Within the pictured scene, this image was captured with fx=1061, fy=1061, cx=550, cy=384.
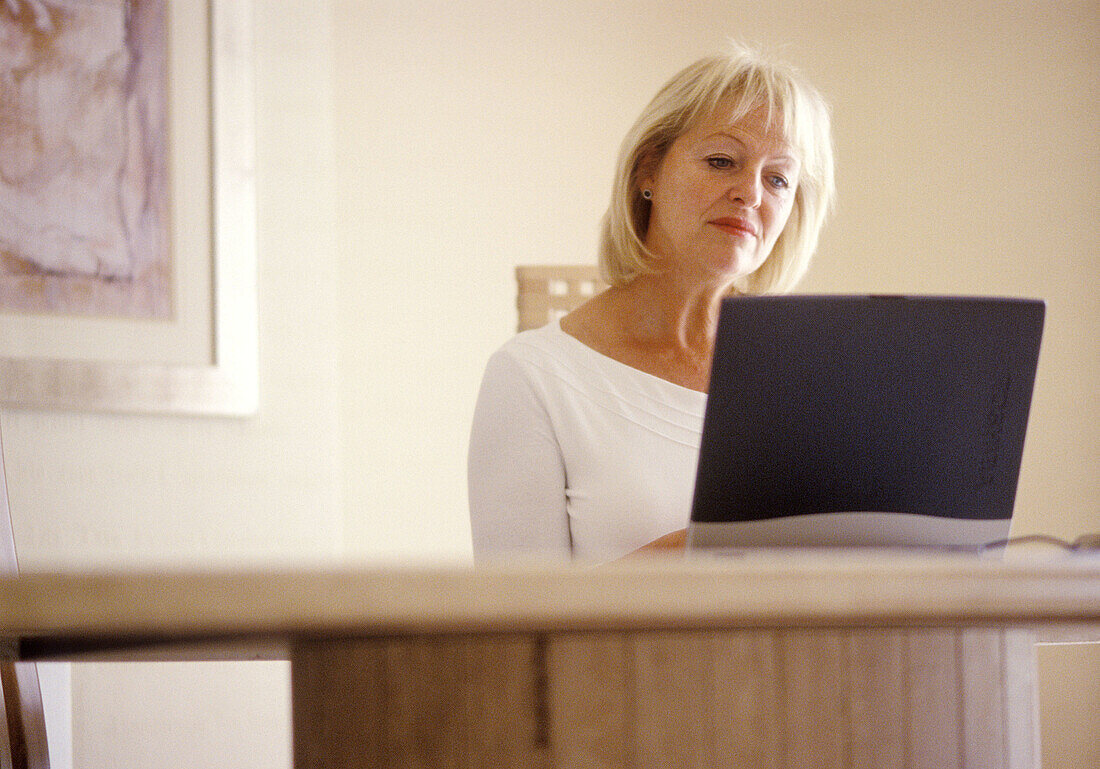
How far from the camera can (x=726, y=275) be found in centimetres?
154

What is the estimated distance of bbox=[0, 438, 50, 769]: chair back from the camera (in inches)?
41.4

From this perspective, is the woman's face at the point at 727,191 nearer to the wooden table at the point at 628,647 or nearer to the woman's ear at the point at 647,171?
the woman's ear at the point at 647,171

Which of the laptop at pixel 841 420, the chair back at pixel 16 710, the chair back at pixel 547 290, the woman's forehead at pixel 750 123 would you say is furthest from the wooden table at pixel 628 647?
the chair back at pixel 547 290

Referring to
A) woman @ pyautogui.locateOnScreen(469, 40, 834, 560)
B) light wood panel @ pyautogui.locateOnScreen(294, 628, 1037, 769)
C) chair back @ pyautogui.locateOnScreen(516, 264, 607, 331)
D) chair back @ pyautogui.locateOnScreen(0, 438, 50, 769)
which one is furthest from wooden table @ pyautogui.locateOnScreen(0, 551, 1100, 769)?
chair back @ pyautogui.locateOnScreen(516, 264, 607, 331)

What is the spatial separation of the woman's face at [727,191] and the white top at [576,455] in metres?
0.21

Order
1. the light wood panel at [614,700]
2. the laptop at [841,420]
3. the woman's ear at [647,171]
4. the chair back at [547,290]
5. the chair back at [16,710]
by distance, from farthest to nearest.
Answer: the chair back at [547,290], the woman's ear at [647,171], the chair back at [16,710], the laptop at [841,420], the light wood panel at [614,700]

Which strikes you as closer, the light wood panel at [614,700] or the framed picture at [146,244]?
the light wood panel at [614,700]

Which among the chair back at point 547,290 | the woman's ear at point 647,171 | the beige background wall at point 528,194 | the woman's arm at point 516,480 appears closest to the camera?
the woman's arm at point 516,480

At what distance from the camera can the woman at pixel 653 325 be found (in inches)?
53.0

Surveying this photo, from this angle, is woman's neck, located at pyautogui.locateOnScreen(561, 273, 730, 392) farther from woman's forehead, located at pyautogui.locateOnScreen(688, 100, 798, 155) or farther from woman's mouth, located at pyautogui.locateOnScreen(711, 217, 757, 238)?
woman's forehead, located at pyautogui.locateOnScreen(688, 100, 798, 155)

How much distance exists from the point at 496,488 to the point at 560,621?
92 centimetres

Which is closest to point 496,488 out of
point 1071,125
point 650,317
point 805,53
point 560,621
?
point 650,317

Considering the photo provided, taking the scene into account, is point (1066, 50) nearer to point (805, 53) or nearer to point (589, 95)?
point (805, 53)

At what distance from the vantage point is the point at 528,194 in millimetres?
2742
